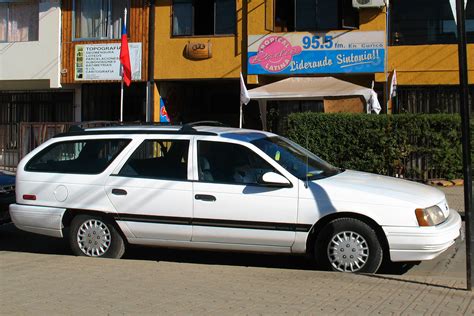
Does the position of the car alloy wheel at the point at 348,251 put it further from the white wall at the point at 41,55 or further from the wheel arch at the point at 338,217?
the white wall at the point at 41,55

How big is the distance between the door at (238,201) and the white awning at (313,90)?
818cm

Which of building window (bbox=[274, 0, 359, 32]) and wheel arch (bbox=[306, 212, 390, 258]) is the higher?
building window (bbox=[274, 0, 359, 32])

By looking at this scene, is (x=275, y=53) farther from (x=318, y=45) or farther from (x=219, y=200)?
(x=219, y=200)

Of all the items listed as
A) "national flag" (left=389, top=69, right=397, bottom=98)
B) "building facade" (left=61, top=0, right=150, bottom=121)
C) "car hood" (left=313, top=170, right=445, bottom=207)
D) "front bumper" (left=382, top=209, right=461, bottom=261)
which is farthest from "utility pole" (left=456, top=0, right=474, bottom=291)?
"building facade" (left=61, top=0, right=150, bottom=121)

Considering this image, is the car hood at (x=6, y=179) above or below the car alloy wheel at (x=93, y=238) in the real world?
above

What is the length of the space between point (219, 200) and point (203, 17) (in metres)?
12.5

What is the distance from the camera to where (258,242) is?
635cm

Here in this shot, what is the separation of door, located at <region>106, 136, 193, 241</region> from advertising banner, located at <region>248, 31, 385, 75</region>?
10431mm

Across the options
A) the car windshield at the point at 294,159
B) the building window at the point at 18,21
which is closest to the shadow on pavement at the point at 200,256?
the car windshield at the point at 294,159

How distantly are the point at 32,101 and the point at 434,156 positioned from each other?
15.1 metres

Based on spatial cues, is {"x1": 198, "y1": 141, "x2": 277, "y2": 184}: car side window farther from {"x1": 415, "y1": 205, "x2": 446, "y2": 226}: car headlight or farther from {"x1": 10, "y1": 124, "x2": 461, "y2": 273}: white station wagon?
{"x1": 415, "y1": 205, "x2": 446, "y2": 226}: car headlight

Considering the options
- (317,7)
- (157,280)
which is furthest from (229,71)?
(157,280)

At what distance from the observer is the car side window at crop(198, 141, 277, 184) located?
6531mm

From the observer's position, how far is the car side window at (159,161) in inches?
267
